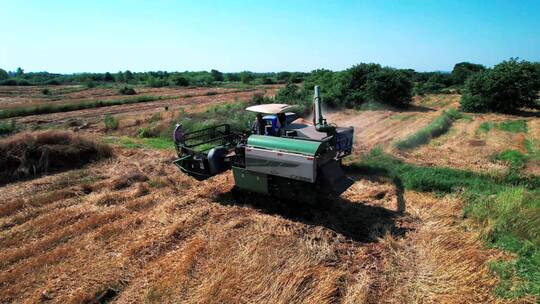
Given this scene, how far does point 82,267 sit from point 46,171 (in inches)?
234

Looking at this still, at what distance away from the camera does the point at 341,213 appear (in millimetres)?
7145

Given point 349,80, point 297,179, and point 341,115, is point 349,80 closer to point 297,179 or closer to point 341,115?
point 341,115

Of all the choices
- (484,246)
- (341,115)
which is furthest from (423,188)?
(341,115)

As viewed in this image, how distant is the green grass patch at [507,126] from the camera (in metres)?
15.5

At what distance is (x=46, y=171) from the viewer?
9828mm

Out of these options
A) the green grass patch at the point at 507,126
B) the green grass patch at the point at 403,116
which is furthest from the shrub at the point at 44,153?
the green grass patch at the point at 507,126

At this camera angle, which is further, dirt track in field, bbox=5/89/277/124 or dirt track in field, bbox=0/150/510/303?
dirt track in field, bbox=5/89/277/124

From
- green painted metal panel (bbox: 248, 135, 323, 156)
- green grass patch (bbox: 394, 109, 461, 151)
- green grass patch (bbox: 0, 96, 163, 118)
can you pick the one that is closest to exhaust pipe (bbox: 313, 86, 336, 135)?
green painted metal panel (bbox: 248, 135, 323, 156)

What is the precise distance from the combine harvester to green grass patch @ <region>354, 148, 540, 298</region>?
2.15 m

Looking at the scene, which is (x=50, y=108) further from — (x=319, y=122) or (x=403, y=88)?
(x=403, y=88)

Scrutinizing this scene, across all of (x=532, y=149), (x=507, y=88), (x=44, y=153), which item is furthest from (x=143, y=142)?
(x=507, y=88)

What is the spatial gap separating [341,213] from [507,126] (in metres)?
13.7

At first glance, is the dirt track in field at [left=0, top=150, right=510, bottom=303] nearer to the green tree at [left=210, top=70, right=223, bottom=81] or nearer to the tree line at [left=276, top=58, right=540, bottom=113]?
the tree line at [left=276, top=58, right=540, bottom=113]

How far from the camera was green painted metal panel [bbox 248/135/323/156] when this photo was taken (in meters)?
6.20
